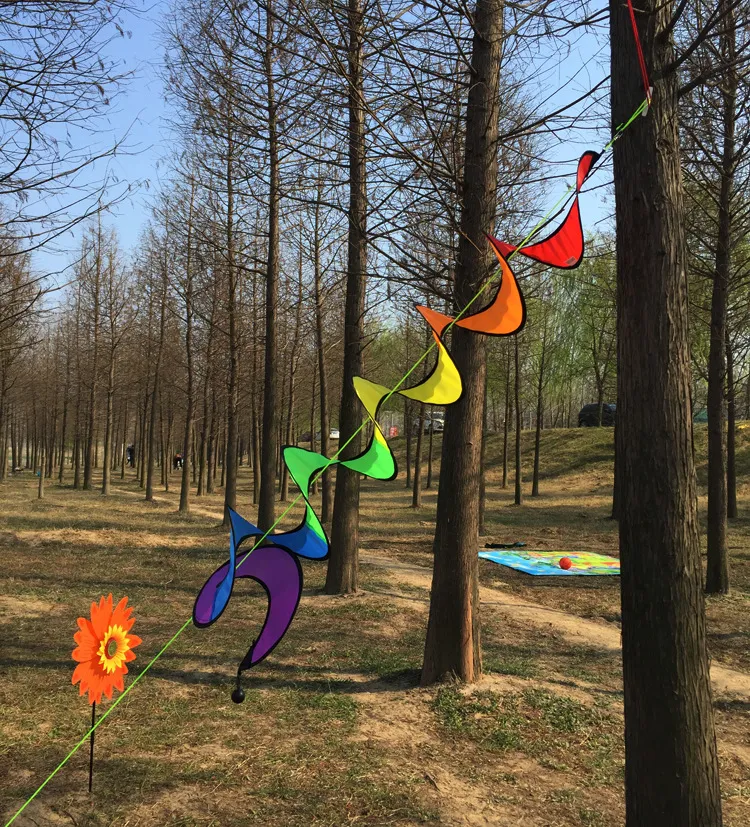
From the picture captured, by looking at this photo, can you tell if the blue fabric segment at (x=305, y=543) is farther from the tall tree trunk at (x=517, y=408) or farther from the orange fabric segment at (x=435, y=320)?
the tall tree trunk at (x=517, y=408)

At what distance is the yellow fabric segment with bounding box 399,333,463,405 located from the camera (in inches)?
124

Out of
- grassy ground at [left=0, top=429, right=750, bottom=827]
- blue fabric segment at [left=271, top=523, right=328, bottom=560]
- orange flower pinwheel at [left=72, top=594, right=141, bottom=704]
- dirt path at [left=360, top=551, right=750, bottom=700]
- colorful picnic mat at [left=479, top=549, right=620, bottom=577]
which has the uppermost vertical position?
blue fabric segment at [left=271, top=523, right=328, bottom=560]

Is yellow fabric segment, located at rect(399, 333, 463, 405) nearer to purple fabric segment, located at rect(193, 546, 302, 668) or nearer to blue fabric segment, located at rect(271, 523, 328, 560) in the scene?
blue fabric segment, located at rect(271, 523, 328, 560)

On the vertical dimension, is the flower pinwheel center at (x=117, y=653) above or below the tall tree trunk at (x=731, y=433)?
below

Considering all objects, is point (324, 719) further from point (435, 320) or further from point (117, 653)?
point (435, 320)

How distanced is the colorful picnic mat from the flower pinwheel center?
30.9 ft

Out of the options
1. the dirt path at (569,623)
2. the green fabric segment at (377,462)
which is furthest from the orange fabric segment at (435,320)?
the dirt path at (569,623)

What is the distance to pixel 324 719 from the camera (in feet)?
16.1

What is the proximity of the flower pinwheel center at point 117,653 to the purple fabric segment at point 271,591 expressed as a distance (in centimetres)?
57

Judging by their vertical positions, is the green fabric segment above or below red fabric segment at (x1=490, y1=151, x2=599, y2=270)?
below

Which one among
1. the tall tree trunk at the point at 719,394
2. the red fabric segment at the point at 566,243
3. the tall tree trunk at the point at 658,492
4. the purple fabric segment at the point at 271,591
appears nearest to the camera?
the tall tree trunk at the point at 658,492

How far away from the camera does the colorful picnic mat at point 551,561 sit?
11789 mm

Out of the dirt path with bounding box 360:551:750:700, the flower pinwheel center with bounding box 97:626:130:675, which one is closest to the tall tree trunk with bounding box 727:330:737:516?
the dirt path with bounding box 360:551:750:700

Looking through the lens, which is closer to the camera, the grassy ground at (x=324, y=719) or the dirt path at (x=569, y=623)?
Answer: the grassy ground at (x=324, y=719)
